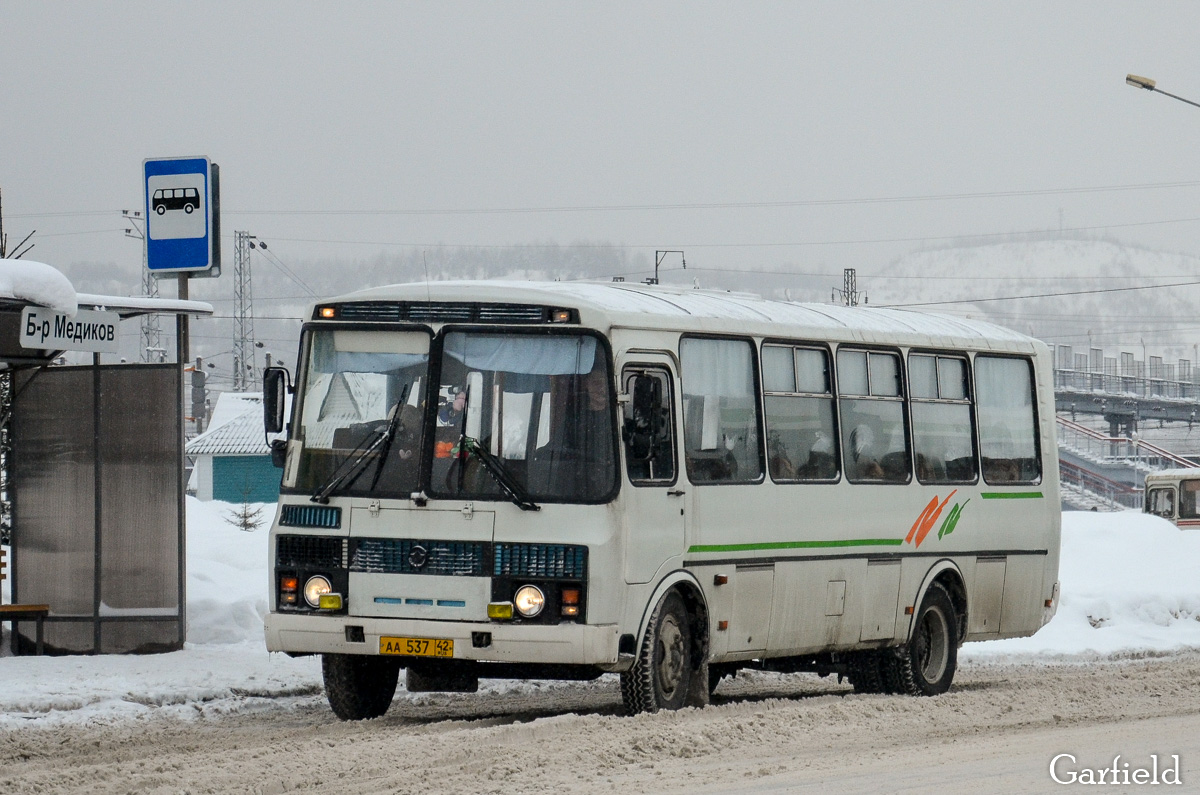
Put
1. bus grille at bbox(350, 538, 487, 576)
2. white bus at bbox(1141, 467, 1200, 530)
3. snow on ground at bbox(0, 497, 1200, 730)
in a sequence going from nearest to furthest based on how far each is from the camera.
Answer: bus grille at bbox(350, 538, 487, 576)
snow on ground at bbox(0, 497, 1200, 730)
white bus at bbox(1141, 467, 1200, 530)

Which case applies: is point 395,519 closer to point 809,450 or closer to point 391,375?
point 391,375

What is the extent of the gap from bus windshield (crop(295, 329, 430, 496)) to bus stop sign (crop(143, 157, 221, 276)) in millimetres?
3473

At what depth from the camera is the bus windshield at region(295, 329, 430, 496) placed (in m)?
11.1

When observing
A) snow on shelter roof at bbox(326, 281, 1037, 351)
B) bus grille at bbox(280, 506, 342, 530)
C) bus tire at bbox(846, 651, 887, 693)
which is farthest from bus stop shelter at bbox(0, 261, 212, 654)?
Result: bus tire at bbox(846, 651, 887, 693)

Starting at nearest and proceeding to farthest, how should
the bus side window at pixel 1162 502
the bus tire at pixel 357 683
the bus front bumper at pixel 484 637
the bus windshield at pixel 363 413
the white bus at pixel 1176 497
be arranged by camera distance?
1. the bus front bumper at pixel 484 637
2. the bus windshield at pixel 363 413
3. the bus tire at pixel 357 683
4. the white bus at pixel 1176 497
5. the bus side window at pixel 1162 502

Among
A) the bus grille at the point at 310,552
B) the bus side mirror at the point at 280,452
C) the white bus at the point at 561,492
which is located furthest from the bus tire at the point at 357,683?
the bus side mirror at the point at 280,452

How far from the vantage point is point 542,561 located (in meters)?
10.8

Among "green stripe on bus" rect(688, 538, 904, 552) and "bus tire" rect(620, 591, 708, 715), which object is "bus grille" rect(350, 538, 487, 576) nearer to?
"bus tire" rect(620, 591, 708, 715)

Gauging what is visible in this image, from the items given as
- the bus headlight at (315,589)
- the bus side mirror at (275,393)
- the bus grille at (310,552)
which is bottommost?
the bus headlight at (315,589)

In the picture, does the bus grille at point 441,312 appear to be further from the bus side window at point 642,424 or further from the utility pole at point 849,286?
the utility pole at point 849,286

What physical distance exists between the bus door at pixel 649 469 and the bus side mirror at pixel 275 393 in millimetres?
2160

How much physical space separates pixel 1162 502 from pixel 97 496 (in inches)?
1467

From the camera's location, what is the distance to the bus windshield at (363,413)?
36.6 feet

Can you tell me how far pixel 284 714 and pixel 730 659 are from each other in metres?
3.07
